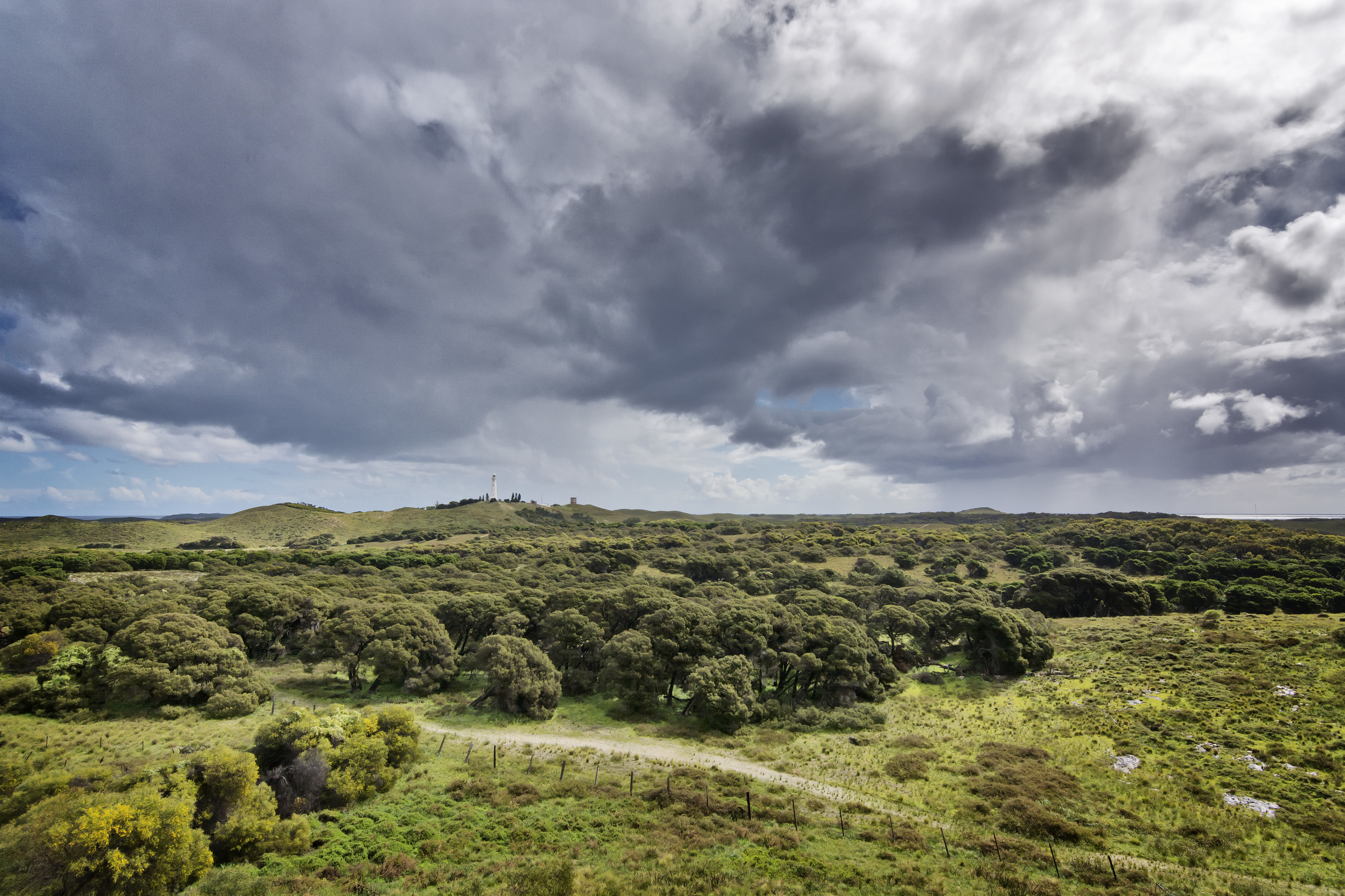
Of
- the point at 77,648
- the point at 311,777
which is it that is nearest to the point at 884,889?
the point at 311,777

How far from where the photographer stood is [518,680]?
123ft

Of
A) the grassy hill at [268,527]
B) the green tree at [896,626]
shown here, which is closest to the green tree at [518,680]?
the green tree at [896,626]

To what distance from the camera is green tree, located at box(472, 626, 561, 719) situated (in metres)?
37.4

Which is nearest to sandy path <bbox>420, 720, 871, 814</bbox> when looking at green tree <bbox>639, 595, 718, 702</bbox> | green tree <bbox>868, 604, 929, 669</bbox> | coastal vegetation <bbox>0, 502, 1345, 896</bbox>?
coastal vegetation <bbox>0, 502, 1345, 896</bbox>

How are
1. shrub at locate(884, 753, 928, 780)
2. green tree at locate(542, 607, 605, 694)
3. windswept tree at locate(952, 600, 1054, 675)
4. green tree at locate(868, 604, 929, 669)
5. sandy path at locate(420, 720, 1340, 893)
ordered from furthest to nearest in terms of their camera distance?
1. green tree at locate(868, 604, 929, 669)
2. windswept tree at locate(952, 600, 1054, 675)
3. green tree at locate(542, 607, 605, 694)
4. shrub at locate(884, 753, 928, 780)
5. sandy path at locate(420, 720, 1340, 893)

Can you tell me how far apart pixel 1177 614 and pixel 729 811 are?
255 feet

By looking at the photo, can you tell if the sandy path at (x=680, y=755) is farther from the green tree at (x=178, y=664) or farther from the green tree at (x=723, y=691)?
the green tree at (x=178, y=664)

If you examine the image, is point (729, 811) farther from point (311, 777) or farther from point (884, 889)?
point (311, 777)

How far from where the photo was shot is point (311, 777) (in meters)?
22.8

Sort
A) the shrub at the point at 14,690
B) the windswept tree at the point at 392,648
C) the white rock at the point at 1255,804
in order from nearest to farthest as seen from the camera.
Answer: the white rock at the point at 1255,804 → the shrub at the point at 14,690 → the windswept tree at the point at 392,648

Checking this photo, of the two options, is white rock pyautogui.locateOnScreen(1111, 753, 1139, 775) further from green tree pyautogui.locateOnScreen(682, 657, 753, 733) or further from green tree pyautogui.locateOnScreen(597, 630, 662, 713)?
green tree pyautogui.locateOnScreen(597, 630, 662, 713)

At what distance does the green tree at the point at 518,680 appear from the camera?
1474 inches

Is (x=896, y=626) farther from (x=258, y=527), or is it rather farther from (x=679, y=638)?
(x=258, y=527)

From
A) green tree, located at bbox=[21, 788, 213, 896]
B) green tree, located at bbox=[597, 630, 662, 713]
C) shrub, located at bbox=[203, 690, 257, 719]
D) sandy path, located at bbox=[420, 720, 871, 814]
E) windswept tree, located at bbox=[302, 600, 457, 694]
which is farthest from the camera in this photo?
green tree, located at bbox=[597, 630, 662, 713]
